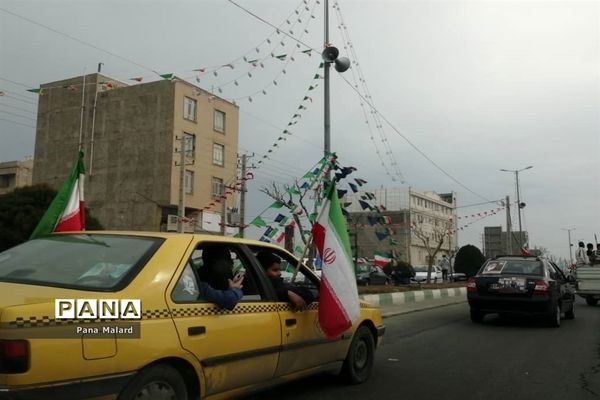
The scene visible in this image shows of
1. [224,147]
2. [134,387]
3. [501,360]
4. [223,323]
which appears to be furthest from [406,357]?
[224,147]

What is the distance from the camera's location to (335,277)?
538 centimetres

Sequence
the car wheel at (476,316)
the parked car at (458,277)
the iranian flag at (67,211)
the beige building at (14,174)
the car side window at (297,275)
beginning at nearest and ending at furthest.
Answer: the car side window at (297,275) → the iranian flag at (67,211) → the car wheel at (476,316) → the parked car at (458,277) → the beige building at (14,174)

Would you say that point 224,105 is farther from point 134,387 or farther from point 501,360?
point 134,387

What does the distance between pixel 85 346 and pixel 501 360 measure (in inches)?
248

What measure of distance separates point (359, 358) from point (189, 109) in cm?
4042

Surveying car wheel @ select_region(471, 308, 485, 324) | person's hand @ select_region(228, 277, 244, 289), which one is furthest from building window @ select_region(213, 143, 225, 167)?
person's hand @ select_region(228, 277, 244, 289)

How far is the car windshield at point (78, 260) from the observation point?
355 centimetres

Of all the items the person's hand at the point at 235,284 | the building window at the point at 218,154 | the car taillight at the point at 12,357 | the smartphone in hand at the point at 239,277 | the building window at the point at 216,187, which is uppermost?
the building window at the point at 218,154

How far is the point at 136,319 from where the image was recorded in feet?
11.4

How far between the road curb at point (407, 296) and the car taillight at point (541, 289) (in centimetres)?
483

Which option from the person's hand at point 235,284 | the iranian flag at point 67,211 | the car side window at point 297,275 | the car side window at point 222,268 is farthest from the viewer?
the iranian flag at point 67,211

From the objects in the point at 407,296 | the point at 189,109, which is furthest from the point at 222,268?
the point at 189,109

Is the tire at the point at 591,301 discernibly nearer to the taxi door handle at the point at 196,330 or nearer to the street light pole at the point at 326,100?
the street light pole at the point at 326,100

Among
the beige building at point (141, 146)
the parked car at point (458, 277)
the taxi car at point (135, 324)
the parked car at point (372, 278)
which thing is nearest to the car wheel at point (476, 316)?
the taxi car at point (135, 324)
